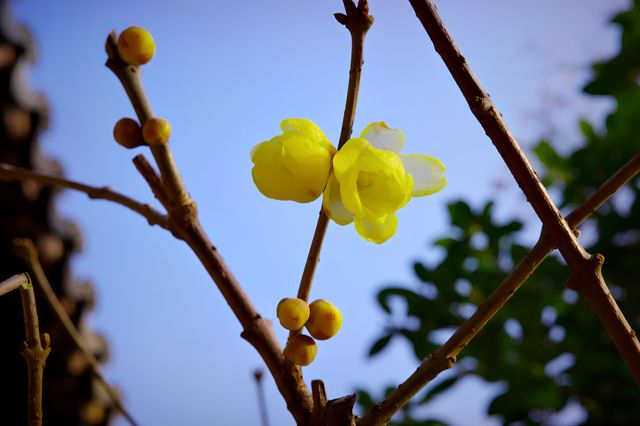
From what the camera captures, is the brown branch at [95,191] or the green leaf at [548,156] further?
the green leaf at [548,156]

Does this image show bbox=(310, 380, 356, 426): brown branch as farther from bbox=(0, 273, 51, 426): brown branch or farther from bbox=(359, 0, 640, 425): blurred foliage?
bbox=(359, 0, 640, 425): blurred foliage

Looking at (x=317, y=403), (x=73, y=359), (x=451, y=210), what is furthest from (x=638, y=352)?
(x=451, y=210)

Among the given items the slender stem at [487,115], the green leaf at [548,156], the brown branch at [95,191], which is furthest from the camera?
the green leaf at [548,156]

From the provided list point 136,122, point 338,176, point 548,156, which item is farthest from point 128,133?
point 548,156

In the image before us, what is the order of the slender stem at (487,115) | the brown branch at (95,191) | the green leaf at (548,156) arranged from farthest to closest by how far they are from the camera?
the green leaf at (548,156) → the brown branch at (95,191) → the slender stem at (487,115)

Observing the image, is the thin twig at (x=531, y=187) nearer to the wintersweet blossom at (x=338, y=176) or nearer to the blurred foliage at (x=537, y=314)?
the wintersweet blossom at (x=338, y=176)

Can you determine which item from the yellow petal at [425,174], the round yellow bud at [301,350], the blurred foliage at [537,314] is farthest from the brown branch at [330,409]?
the blurred foliage at [537,314]

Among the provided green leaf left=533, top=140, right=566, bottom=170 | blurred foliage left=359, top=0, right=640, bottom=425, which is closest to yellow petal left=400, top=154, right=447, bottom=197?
blurred foliage left=359, top=0, right=640, bottom=425

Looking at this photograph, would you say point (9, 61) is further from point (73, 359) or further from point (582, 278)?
point (582, 278)
